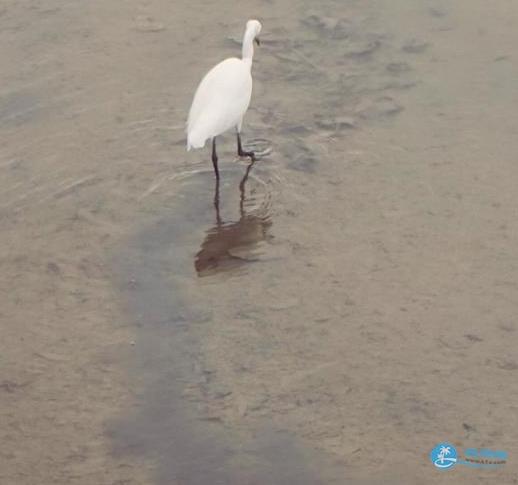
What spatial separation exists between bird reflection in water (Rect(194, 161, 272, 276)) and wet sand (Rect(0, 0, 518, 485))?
0.02 metres

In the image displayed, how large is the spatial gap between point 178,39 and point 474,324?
3.99 m

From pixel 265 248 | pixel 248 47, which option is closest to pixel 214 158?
pixel 265 248

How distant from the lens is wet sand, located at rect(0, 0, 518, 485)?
17.9ft

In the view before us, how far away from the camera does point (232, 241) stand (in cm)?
693

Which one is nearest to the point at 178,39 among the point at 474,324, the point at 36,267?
the point at 36,267

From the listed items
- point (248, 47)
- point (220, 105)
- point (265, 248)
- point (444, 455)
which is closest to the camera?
point (444, 455)

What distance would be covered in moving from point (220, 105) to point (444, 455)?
9.49 ft

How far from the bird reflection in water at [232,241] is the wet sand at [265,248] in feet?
0.06

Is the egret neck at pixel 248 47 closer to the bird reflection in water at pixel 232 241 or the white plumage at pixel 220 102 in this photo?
the white plumage at pixel 220 102

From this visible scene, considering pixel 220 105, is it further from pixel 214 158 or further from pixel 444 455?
pixel 444 455

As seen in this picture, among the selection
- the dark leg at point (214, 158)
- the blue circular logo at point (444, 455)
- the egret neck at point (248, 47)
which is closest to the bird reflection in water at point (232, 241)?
the dark leg at point (214, 158)

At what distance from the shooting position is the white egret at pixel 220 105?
280 inches

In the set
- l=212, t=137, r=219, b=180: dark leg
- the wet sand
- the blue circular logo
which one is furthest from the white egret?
the blue circular logo

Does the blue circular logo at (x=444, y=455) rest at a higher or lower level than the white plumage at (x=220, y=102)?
lower
